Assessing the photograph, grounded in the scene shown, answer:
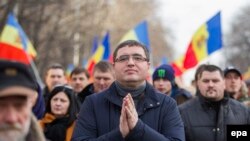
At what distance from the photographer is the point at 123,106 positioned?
13.1 feet

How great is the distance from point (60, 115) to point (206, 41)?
15.0 ft

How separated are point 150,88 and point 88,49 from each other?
1508 inches

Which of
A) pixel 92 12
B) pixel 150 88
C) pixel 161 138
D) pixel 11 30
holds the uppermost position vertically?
pixel 92 12

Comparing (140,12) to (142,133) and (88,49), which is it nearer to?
(88,49)

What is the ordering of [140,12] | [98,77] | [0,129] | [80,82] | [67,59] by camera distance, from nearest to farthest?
[0,129] < [98,77] < [80,82] < [67,59] < [140,12]

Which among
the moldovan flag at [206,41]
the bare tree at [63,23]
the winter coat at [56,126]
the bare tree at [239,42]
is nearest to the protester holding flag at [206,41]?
the moldovan flag at [206,41]

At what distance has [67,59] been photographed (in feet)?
126

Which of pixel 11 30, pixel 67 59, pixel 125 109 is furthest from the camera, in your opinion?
pixel 67 59

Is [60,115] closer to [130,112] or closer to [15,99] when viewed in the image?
[130,112]

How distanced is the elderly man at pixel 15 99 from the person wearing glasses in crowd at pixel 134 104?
1.47 metres

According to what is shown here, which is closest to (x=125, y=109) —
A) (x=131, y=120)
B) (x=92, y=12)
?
(x=131, y=120)

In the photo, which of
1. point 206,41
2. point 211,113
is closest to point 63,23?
point 206,41

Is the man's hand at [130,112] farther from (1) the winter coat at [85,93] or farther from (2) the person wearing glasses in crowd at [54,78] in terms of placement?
(2) the person wearing glasses in crowd at [54,78]

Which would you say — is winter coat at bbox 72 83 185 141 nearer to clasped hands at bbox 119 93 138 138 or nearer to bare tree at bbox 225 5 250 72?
clasped hands at bbox 119 93 138 138
